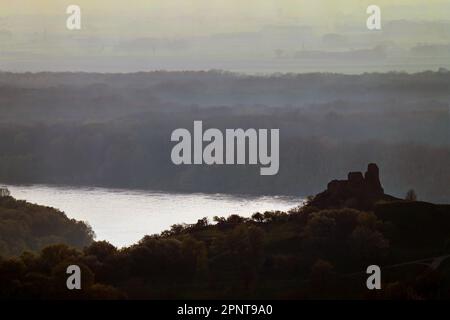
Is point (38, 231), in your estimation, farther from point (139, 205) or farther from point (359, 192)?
point (359, 192)

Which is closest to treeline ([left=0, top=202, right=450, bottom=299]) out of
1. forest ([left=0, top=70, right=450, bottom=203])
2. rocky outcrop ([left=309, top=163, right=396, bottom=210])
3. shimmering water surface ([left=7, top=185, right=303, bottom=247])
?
rocky outcrop ([left=309, top=163, right=396, bottom=210])

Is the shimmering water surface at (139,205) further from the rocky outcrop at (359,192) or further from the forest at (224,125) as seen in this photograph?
the rocky outcrop at (359,192)

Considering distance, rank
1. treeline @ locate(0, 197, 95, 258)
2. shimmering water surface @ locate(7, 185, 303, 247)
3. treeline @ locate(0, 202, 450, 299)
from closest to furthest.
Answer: treeline @ locate(0, 202, 450, 299) < treeline @ locate(0, 197, 95, 258) < shimmering water surface @ locate(7, 185, 303, 247)

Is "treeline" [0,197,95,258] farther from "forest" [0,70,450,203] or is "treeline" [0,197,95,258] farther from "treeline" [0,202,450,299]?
"forest" [0,70,450,203]

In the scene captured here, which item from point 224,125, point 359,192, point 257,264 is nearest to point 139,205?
point 224,125

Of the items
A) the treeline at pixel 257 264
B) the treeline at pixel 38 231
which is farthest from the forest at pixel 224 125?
the treeline at pixel 257 264

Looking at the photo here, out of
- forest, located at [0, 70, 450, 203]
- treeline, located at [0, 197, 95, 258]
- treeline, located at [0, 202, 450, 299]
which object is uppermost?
forest, located at [0, 70, 450, 203]
